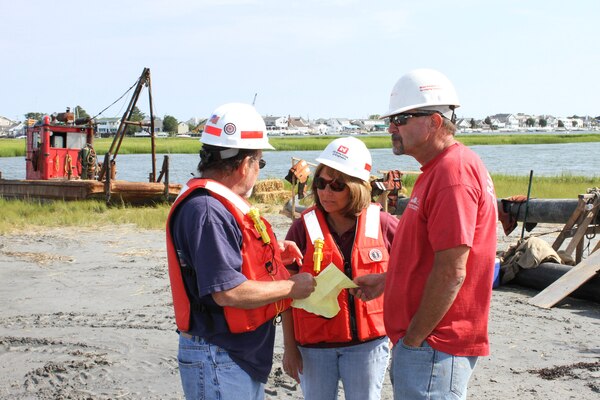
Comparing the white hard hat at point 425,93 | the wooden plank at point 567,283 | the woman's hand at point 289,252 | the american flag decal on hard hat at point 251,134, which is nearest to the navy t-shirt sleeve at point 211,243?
the american flag decal on hard hat at point 251,134

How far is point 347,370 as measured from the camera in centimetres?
369

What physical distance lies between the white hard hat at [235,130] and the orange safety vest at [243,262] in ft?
0.66

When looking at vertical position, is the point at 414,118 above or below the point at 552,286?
above

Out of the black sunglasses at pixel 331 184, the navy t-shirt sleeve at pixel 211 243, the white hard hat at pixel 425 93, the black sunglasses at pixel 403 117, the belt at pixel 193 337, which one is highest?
the white hard hat at pixel 425 93

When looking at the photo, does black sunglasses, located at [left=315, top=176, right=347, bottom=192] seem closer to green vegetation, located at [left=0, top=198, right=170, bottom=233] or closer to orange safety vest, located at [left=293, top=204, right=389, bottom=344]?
orange safety vest, located at [left=293, top=204, right=389, bottom=344]

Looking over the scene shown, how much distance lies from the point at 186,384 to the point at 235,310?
1.33 feet

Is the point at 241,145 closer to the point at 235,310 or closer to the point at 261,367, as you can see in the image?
the point at 235,310

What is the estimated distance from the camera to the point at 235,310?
9.62ft

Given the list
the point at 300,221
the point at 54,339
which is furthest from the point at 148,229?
the point at 300,221

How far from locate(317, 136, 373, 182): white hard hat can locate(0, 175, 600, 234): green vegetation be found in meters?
12.7

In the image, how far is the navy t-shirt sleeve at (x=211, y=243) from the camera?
2820 millimetres

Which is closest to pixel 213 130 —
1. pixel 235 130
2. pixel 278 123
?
pixel 235 130

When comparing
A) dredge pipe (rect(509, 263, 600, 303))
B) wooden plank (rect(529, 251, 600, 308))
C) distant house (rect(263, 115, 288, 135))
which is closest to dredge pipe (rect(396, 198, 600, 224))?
dredge pipe (rect(509, 263, 600, 303))

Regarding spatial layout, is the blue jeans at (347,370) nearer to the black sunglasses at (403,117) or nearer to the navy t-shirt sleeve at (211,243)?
the navy t-shirt sleeve at (211,243)
